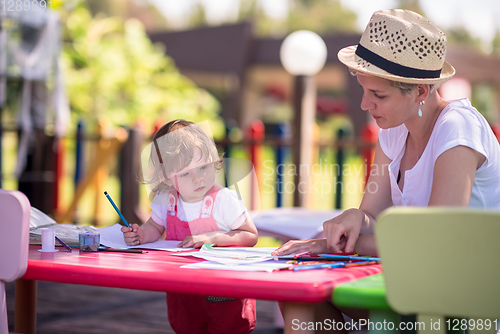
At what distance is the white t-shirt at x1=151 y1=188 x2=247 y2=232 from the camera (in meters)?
1.88

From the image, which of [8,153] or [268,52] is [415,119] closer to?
[8,153]

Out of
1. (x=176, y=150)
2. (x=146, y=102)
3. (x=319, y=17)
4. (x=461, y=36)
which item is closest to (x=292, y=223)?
(x=176, y=150)

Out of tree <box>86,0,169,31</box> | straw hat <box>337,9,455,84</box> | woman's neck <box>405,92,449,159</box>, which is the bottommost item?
woman's neck <box>405,92,449,159</box>

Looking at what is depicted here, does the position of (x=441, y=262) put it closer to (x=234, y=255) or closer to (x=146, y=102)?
(x=234, y=255)

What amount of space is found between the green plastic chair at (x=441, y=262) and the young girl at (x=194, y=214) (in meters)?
0.84

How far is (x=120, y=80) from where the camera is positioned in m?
15.1

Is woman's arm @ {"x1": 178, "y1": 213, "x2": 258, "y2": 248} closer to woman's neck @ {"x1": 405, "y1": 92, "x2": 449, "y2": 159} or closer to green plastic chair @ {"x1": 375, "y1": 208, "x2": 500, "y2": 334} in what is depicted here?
woman's neck @ {"x1": 405, "y1": 92, "x2": 449, "y2": 159}

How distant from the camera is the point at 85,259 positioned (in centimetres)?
137

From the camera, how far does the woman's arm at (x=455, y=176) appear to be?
1354 mm

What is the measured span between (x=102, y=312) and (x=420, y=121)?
243 centimetres

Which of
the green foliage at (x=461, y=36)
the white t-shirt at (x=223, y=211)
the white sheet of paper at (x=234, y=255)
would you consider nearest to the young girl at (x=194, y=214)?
the white t-shirt at (x=223, y=211)

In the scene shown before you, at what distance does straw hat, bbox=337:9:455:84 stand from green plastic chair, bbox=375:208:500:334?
63 cm

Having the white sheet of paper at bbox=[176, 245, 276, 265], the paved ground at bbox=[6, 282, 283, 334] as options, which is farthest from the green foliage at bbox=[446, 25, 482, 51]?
the white sheet of paper at bbox=[176, 245, 276, 265]

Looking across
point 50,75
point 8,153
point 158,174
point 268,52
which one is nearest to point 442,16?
point 268,52
